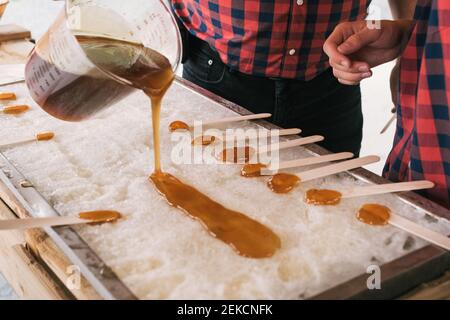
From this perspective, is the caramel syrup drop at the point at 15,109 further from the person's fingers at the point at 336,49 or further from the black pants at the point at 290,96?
the person's fingers at the point at 336,49

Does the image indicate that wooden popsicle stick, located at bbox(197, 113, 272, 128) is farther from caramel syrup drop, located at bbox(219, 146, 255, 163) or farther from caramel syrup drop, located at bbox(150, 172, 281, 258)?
caramel syrup drop, located at bbox(150, 172, 281, 258)

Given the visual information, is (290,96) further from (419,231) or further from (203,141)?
(419,231)

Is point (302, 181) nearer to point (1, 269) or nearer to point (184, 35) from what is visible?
point (1, 269)

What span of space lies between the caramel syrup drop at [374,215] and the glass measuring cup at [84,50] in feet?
1.72

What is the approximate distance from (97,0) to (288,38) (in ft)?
2.15

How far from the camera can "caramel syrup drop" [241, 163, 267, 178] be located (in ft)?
3.98

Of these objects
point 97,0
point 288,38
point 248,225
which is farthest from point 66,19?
point 288,38

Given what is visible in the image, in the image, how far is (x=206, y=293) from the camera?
0.85 metres

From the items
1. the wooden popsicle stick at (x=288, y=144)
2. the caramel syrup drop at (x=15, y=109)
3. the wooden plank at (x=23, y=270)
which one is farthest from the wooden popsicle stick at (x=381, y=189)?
the caramel syrup drop at (x=15, y=109)

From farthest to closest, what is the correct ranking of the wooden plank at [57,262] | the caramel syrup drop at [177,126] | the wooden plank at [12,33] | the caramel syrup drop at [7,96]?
the wooden plank at [12,33], the caramel syrup drop at [7,96], the caramel syrup drop at [177,126], the wooden plank at [57,262]

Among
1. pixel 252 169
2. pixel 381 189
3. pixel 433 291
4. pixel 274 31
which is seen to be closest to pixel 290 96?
pixel 274 31

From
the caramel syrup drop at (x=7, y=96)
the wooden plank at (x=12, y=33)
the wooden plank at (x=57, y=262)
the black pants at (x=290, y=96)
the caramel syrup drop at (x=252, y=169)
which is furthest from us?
the wooden plank at (x=12, y=33)

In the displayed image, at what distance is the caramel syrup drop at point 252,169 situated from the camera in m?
1.21

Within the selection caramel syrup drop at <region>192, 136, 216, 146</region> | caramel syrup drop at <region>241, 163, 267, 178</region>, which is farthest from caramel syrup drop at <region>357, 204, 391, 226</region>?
caramel syrup drop at <region>192, 136, 216, 146</region>
